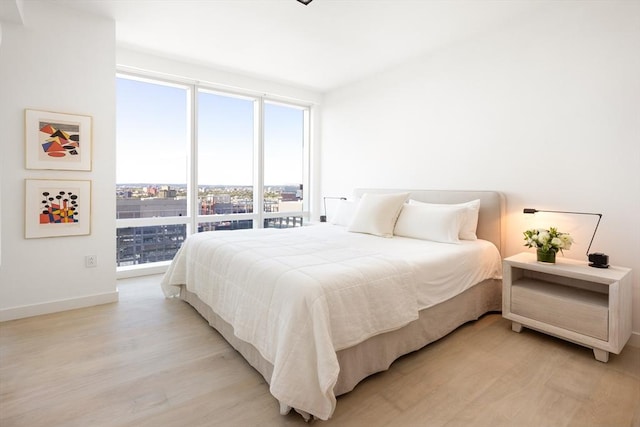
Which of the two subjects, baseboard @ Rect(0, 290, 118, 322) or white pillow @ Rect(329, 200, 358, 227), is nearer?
baseboard @ Rect(0, 290, 118, 322)

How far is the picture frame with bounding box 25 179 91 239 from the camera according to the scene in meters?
2.77

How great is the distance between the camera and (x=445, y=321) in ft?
7.86

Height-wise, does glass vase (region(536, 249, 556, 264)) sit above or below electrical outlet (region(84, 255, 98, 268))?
above

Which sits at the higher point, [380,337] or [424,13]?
[424,13]

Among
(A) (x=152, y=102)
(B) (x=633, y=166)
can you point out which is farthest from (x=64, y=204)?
(B) (x=633, y=166)

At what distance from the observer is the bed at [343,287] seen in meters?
1.52

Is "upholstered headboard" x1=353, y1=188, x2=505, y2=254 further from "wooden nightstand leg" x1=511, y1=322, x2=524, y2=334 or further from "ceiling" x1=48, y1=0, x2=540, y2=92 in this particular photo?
"ceiling" x1=48, y1=0, x2=540, y2=92

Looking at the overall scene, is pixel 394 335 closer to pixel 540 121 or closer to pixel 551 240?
pixel 551 240

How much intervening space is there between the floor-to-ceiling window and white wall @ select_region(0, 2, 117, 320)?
917 mm

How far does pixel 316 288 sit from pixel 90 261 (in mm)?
2634

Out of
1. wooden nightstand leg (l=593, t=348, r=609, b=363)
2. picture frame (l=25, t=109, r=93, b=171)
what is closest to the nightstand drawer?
wooden nightstand leg (l=593, t=348, r=609, b=363)

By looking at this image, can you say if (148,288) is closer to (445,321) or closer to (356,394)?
(356,394)

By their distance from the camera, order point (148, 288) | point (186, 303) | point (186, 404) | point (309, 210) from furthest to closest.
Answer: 1. point (309, 210)
2. point (148, 288)
3. point (186, 303)
4. point (186, 404)

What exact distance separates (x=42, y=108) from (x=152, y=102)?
1.49 meters
